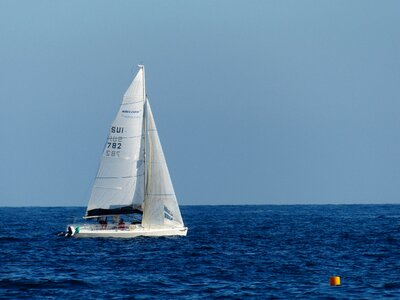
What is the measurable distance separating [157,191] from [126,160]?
149 inches

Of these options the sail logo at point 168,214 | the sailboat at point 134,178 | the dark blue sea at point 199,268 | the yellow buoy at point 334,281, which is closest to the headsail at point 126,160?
the sailboat at point 134,178

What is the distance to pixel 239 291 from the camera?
46.2m

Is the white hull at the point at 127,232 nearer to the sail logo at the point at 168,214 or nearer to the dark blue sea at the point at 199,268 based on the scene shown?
the dark blue sea at the point at 199,268

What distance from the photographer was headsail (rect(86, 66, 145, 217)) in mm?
76500

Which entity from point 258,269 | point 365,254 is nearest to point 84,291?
point 258,269

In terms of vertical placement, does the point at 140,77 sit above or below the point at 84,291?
above

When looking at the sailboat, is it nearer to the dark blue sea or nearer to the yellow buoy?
the dark blue sea

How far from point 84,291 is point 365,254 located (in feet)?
86.2

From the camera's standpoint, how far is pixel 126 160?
7700 centimetres

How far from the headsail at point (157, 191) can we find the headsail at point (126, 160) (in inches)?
35.0

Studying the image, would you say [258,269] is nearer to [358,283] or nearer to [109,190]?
[358,283]

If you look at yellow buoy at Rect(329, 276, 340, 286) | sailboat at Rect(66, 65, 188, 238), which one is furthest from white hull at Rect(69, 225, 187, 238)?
yellow buoy at Rect(329, 276, 340, 286)

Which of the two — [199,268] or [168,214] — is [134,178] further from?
[199,268]

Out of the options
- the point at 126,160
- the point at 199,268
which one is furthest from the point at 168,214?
the point at 199,268
